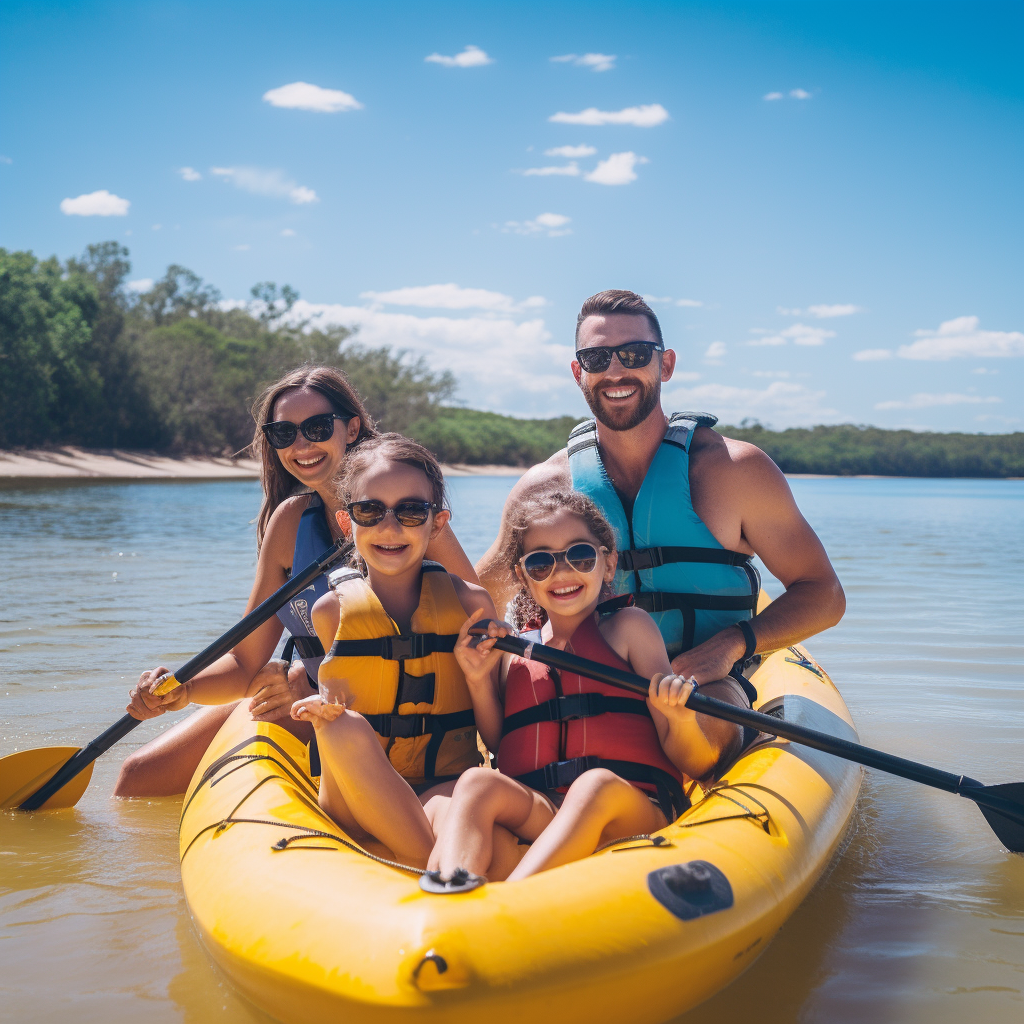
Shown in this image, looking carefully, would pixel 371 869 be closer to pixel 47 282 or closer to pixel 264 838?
pixel 264 838

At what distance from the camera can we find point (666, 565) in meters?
2.78

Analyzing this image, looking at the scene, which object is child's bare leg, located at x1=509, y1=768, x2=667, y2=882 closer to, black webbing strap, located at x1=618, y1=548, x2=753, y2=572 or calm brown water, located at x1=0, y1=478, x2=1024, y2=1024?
calm brown water, located at x1=0, y1=478, x2=1024, y2=1024

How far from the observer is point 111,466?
27.4 metres

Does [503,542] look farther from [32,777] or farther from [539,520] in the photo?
[32,777]

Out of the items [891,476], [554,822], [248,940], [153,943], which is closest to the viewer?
[248,940]

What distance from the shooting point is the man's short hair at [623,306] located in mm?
Answer: 2867

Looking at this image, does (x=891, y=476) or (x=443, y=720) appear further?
(x=891, y=476)

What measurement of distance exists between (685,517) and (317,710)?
1.29m

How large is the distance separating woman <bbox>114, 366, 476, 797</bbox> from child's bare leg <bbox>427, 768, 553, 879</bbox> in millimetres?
938

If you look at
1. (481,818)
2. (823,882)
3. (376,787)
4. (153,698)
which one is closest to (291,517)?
(153,698)

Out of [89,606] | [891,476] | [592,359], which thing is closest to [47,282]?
[89,606]

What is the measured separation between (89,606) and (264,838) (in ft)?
18.2

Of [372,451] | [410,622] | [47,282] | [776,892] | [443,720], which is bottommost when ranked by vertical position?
[776,892]

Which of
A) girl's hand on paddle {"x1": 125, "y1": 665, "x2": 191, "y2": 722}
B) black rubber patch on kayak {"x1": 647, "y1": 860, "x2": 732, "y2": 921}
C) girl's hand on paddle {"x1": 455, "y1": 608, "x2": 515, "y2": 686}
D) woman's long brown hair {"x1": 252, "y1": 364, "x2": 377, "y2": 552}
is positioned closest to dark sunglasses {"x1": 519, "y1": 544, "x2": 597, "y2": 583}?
girl's hand on paddle {"x1": 455, "y1": 608, "x2": 515, "y2": 686}
